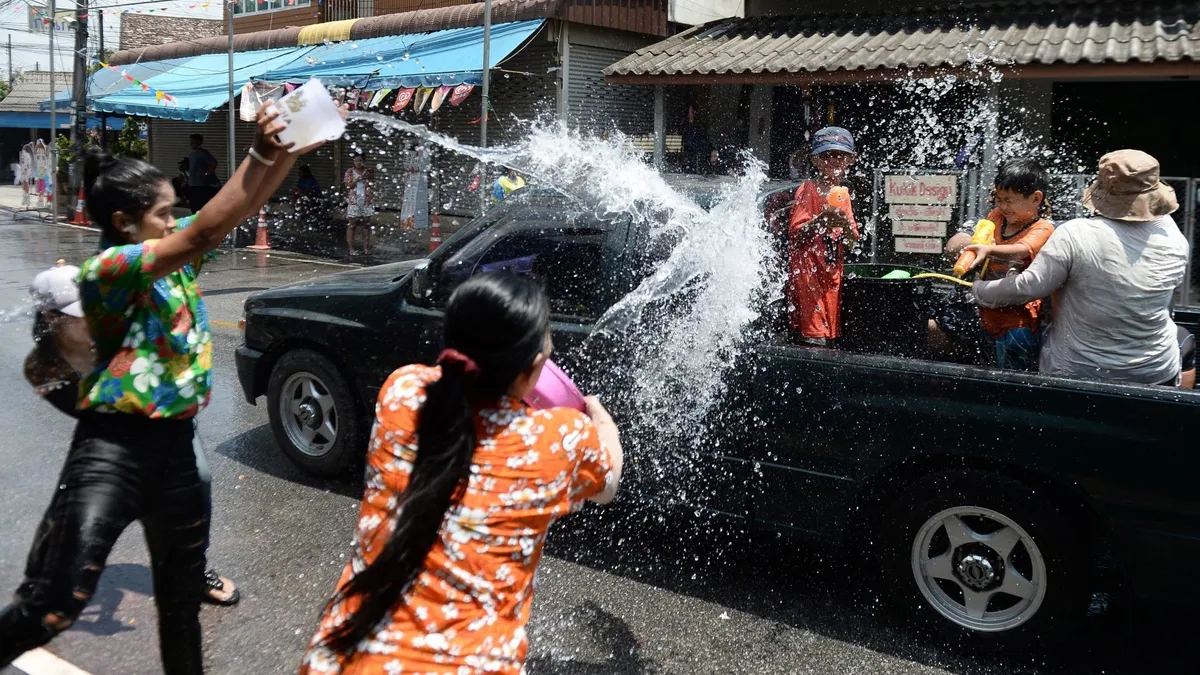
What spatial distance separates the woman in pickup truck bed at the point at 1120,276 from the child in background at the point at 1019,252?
494 mm

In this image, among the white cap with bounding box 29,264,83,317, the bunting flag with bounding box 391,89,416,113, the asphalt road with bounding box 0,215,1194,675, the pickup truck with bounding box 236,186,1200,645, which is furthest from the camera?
the bunting flag with bounding box 391,89,416,113

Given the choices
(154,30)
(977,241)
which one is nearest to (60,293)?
(977,241)

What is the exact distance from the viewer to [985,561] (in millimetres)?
3588

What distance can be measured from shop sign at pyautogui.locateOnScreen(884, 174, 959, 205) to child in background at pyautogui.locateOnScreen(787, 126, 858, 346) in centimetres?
628

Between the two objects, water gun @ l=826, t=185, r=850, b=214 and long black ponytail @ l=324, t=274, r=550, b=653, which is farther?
water gun @ l=826, t=185, r=850, b=214

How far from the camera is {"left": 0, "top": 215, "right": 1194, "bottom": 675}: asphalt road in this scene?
11.9 ft

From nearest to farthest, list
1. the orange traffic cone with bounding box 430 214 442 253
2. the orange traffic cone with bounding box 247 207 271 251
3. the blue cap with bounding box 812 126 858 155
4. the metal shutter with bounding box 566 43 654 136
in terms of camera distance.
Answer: the blue cap with bounding box 812 126 858 155, the orange traffic cone with bounding box 430 214 442 253, the metal shutter with bounding box 566 43 654 136, the orange traffic cone with bounding box 247 207 271 251

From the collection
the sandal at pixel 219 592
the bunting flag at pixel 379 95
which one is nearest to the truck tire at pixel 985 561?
the sandal at pixel 219 592

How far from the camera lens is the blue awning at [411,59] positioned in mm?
14812

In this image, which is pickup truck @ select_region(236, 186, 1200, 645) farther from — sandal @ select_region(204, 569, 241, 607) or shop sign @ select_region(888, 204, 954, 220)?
shop sign @ select_region(888, 204, 954, 220)

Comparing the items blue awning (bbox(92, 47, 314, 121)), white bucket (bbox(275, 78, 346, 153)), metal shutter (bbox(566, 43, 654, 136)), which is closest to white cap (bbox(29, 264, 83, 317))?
white bucket (bbox(275, 78, 346, 153))

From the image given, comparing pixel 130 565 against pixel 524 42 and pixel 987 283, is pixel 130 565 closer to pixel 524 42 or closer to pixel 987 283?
pixel 987 283

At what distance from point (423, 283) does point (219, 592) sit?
1649 mm

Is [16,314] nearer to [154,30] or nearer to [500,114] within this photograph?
[500,114]
